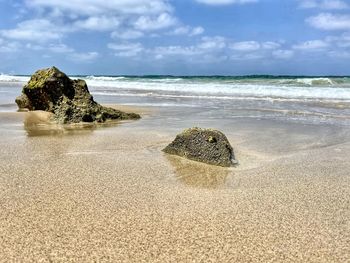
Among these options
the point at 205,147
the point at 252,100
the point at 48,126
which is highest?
the point at 205,147

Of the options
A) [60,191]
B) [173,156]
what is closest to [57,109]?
[173,156]

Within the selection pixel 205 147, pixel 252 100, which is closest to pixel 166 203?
pixel 205 147

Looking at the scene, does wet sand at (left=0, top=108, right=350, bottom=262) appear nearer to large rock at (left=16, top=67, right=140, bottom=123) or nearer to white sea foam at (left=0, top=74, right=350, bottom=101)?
large rock at (left=16, top=67, right=140, bottom=123)

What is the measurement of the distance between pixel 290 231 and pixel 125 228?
3.62ft

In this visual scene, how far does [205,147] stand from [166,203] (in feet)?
5.55

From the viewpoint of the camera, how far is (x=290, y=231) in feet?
9.53

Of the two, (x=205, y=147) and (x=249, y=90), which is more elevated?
(x=205, y=147)

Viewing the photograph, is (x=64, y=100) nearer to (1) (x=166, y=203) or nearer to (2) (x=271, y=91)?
(1) (x=166, y=203)

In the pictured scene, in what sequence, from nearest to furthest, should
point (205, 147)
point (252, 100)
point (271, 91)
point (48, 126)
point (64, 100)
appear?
point (205, 147)
point (48, 126)
point (64, 100)
point (252, 100)
point (271, 91)

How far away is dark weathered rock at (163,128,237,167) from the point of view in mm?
4848

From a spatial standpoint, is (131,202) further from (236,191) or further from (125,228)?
(236,191)

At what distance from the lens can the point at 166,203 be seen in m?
3.40

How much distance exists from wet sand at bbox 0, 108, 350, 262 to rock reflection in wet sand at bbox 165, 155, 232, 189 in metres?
0.01

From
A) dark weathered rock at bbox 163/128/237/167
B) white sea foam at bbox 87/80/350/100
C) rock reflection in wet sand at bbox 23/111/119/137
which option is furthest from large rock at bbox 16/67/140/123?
white sea foam at bbox 87/80/350/100
